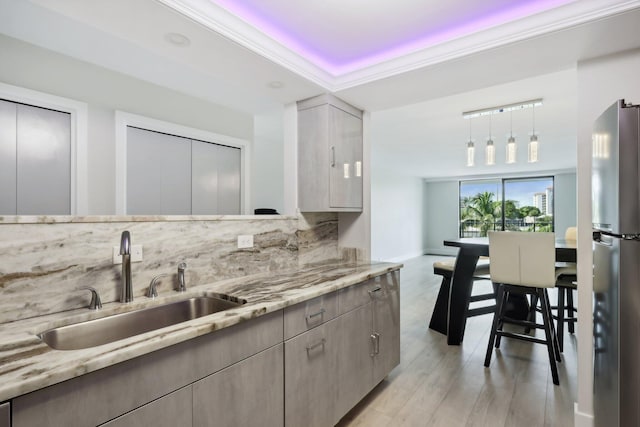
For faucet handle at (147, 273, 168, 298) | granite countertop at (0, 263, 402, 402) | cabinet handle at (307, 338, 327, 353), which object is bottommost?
cabinet handle at (307, 338, 327, 353)

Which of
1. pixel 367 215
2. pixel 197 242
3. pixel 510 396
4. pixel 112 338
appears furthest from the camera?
pixel 367 215

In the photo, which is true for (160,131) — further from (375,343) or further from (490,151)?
(490,151)

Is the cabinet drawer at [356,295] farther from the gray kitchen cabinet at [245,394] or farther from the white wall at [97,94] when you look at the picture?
the white wall at [97,94]

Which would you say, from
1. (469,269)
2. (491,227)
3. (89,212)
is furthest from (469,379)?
(491,227)

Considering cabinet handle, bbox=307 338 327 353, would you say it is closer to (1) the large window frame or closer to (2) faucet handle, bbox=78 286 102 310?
(2) faucet handle, bbox=78 286 102 310

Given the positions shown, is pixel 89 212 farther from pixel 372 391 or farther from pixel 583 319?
pixel 583 319

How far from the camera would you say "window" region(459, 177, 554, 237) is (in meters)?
8.88

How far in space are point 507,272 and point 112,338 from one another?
2.77m

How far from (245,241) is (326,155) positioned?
2.97ft

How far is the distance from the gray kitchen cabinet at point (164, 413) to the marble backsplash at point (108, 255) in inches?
26.5

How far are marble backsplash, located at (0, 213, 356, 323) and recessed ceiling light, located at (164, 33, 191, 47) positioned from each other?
3.13ft

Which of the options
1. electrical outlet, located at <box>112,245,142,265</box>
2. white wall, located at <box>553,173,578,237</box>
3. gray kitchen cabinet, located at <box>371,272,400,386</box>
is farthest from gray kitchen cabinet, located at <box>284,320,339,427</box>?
white wall, located at <box>553,173,578,237</box>

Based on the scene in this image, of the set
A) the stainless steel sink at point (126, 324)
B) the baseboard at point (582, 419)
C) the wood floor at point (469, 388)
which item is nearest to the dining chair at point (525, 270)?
the wood floor at point (469, 388)

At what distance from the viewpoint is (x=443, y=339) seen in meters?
3.31
